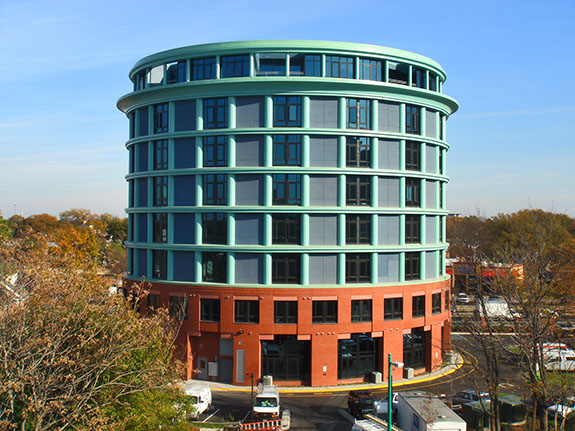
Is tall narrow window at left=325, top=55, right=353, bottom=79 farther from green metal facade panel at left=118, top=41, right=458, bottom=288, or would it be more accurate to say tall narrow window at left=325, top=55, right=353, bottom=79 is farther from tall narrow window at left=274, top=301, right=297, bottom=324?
tall narrow window at left=274, top=301, right=297, bottom=324

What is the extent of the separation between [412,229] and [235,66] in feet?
67.9

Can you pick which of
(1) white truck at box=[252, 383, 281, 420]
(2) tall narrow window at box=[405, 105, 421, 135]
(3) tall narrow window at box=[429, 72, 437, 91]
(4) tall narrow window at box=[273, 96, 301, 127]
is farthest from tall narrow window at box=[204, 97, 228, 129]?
(1) white truck at box=[252, 383, 281, 420]

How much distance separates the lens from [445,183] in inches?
1876

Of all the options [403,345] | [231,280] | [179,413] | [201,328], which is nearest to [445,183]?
[403,345]

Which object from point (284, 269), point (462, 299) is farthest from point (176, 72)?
point (462, 299)

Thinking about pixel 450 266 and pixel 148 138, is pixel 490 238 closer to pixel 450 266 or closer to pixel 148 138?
pixel 450 266

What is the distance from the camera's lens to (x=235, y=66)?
4047 centimetres

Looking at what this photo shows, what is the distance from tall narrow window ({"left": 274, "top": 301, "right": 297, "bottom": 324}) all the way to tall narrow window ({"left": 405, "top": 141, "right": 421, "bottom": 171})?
1576 centimetres

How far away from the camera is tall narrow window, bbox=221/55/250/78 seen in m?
40.2

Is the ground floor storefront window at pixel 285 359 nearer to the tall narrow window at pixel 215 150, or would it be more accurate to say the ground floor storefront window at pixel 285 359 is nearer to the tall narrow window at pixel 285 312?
the tall narrow window at pixel 285 312

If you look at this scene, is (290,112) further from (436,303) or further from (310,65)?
Answer: (436,303)

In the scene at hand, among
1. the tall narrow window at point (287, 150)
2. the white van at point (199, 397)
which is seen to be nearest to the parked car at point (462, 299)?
the tall narrow window at point (287, 150)

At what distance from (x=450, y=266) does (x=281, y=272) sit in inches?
1907

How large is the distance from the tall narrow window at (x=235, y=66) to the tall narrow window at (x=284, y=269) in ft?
50.3
